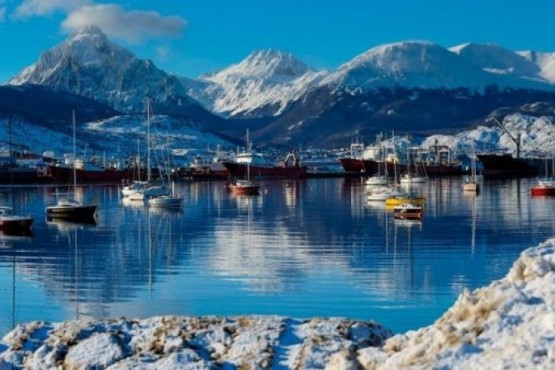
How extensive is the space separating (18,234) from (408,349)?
5216cm

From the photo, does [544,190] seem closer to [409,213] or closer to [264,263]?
[409,213]

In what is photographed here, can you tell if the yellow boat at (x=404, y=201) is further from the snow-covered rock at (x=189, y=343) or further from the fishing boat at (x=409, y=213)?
the snow-covered rock at (x=189, y=343)

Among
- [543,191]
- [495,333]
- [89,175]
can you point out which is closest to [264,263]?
[495,333]

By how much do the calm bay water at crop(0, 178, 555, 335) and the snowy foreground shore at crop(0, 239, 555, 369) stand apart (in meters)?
12.5

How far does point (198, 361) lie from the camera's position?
9.46 m

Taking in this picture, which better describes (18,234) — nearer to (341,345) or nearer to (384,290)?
(384,290)

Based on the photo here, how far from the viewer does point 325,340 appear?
978cm

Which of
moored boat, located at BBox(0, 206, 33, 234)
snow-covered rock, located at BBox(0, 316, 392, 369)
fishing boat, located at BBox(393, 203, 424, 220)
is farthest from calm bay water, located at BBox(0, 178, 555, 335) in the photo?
snow-covered rock, located at BBox(0, 316, 392, 369)

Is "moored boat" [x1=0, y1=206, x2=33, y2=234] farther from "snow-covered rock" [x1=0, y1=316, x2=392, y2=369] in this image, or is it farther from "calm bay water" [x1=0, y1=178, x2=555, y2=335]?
"snow-covered rock" [x1=0, y1=316, x2=392, y2=369]

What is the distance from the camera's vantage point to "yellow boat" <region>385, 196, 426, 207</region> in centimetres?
7912

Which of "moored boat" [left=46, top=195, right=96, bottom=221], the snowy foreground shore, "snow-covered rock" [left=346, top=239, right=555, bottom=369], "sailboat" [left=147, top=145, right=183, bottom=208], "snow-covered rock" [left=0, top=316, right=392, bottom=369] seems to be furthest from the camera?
"sailboat" [left=147, top=145, right=183, bottom=208]

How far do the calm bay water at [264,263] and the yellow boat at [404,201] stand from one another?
185 cm

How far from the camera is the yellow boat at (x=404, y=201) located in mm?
79125

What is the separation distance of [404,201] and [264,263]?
137ft
